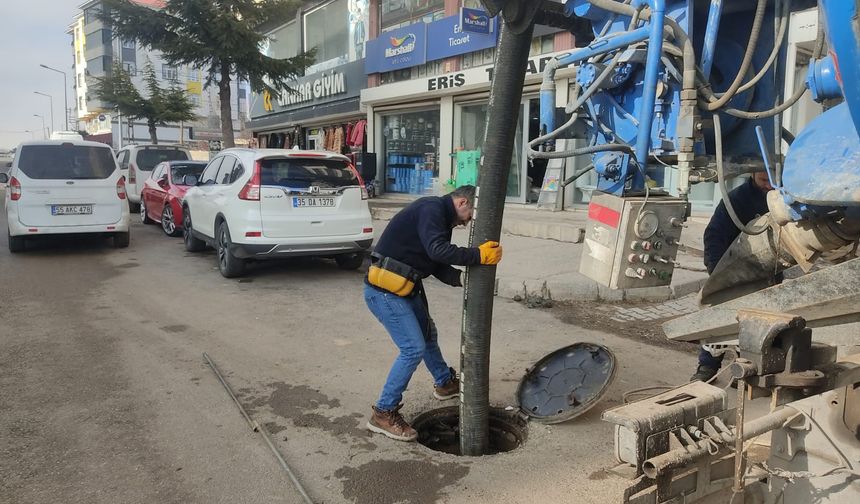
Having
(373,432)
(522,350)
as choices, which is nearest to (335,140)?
(522,350)

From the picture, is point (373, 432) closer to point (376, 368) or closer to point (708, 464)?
point (376, 368)

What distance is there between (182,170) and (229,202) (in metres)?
5.17

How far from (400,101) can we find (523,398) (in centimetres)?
1498

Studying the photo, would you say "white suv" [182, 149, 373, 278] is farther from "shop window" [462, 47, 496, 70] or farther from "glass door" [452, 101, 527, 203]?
"shop window" [462, 47, 496, 70]

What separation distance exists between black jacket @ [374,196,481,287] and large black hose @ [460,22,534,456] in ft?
0.77

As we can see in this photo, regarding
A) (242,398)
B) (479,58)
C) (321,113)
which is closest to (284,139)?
(321,113)

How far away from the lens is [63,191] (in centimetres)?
995

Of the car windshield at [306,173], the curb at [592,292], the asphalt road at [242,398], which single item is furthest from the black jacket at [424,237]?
the car windshield at [306,173]

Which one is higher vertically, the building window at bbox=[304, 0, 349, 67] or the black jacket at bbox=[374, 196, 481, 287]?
the building window at bbox=[304, 0, 349, 67]

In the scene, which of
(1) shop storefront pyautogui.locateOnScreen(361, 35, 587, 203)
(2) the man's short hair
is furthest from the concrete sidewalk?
(2) the man's short hair

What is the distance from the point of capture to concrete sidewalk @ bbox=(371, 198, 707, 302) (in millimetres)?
7688

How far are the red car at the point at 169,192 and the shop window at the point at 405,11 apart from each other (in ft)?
25.3

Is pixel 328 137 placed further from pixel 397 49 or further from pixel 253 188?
pixel 253 188

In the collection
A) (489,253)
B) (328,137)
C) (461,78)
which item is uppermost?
(461,78)
